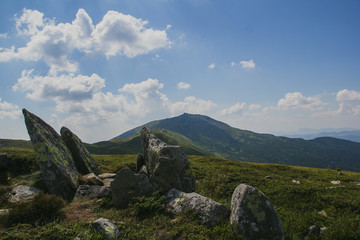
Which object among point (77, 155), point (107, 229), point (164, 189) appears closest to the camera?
point (107, 229)

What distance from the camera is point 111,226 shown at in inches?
298

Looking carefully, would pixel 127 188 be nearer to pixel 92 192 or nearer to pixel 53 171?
pixel 92 192

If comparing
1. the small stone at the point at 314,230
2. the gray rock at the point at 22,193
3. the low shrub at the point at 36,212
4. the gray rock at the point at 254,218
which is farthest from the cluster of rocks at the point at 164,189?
the low shrub at the point at 36,212

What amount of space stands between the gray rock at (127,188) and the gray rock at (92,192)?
1535 millimetres

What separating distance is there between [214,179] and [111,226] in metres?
13.1

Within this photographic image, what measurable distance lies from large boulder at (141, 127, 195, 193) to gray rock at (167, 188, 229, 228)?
114 cm

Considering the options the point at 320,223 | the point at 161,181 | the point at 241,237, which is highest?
the point at 161,181

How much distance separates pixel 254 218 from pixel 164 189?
560 cm

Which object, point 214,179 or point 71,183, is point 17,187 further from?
point 214,179

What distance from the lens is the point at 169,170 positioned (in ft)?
39.7

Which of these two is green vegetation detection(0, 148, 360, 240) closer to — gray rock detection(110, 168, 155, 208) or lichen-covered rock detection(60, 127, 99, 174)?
gray rock detection(110, 168, 155, 208)

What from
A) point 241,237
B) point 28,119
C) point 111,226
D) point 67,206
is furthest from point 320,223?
point 28,119

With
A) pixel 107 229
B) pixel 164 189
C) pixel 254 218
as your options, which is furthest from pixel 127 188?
pixel 254 218

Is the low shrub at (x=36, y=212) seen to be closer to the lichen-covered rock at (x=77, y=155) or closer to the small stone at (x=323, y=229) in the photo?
the lichen-covered rock at (x=77, y=155)
